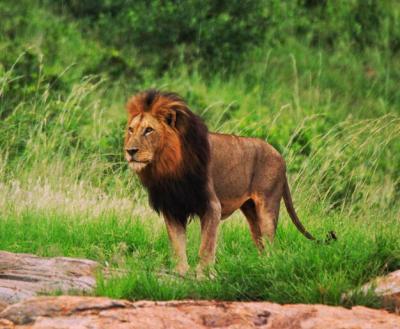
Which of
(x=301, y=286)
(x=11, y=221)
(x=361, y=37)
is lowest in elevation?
(x=361, y=37)

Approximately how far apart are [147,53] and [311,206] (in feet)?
27.3

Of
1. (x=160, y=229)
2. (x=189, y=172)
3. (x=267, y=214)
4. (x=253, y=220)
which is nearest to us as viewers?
(x=189, y=172)

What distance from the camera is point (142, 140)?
6648 mm

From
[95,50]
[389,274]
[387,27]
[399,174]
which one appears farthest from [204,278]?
[387,27]

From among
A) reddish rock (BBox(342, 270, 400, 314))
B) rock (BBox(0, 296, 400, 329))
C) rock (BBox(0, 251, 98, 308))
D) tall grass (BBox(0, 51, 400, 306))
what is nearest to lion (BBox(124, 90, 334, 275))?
tall grass (BBox(0, 51, 400, 306))

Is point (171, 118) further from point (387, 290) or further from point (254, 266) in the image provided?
point (387, 290)

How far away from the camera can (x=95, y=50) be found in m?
16.9

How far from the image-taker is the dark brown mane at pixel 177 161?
22.2 feet

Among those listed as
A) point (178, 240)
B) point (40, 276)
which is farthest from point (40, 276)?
point (178, 240)

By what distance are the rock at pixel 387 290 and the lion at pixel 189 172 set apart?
1.16 m

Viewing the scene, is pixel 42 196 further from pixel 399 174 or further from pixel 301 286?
pixel 399 174

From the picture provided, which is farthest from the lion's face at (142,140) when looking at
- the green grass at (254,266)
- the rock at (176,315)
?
the rock at (176,315)

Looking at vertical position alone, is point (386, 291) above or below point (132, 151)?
below

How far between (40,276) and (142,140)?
3.32 ft
